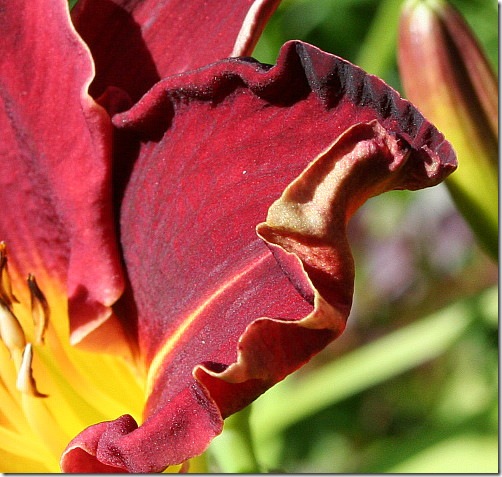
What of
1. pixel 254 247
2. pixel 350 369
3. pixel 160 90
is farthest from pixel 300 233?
pixel 350 369

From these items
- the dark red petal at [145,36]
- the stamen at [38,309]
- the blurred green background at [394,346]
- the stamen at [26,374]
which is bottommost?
the blurred green background at [394,346]

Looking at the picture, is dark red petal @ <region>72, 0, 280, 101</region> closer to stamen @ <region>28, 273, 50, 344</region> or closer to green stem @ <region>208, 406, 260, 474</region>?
stamen @ <region>28, 273, 50, 344</region>

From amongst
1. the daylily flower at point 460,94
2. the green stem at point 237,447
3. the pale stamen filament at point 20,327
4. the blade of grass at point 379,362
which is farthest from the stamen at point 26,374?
the blade of grass at point 379,362

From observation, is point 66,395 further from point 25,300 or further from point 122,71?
point 122,71

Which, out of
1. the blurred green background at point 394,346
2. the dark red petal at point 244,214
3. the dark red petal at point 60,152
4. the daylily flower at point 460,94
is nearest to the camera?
the dark red petal at point 244,214

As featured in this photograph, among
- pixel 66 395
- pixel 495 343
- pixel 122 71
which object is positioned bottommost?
pixel 495 343

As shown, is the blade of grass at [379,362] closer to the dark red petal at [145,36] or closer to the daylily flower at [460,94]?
the daylily flower at [460,94]
